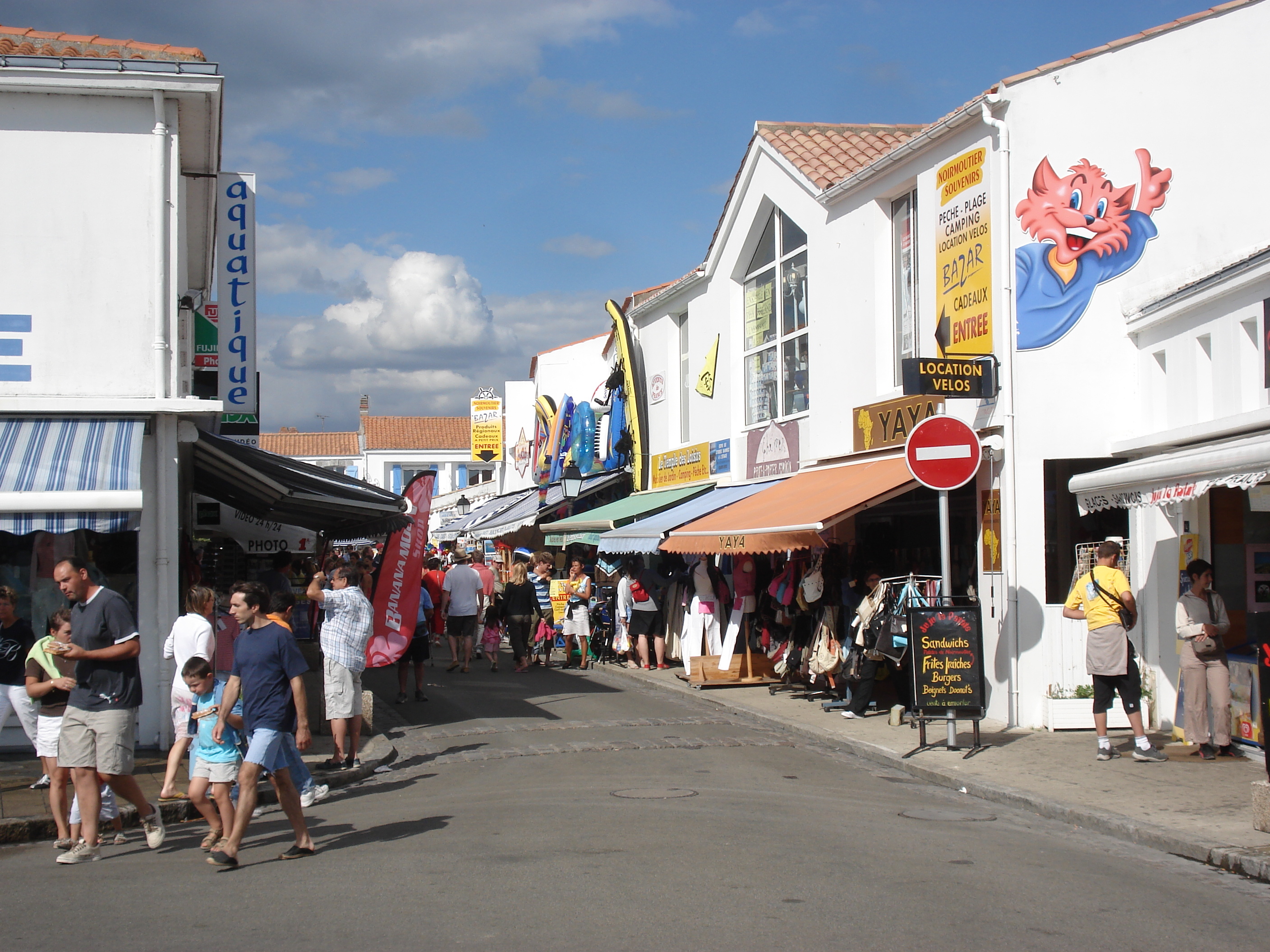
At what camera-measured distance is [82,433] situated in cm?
A: 1000

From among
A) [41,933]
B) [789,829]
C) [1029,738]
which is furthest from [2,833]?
[1029,738]

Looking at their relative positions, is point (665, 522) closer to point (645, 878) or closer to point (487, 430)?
point (645, 878)

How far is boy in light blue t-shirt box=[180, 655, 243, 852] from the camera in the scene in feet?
22.6

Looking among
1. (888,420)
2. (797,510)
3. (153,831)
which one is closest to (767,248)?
(888,420)

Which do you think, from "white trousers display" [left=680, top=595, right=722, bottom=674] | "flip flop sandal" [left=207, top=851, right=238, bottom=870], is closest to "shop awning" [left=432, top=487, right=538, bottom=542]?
"white trousers display" [left=680, top=595, right=722, bottom=674]

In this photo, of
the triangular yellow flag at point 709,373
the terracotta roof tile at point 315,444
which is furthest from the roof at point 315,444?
the triangular yellow flag at point 709,373

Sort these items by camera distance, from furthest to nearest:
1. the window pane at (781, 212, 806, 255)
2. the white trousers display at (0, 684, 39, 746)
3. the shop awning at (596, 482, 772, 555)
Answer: the window pane at (781, 212, 806, 255)
the shop awning at (596, 482, 772, 555)
the white trousers display at (0, 684, 39, 746)

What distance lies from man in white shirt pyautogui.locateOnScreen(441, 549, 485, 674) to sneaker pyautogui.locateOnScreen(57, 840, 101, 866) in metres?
10.7

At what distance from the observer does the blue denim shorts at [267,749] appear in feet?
21.8

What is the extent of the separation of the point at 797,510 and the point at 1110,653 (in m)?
3.81

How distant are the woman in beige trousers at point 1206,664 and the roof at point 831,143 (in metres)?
8.20

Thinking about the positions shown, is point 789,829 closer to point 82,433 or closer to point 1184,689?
point 1184,689

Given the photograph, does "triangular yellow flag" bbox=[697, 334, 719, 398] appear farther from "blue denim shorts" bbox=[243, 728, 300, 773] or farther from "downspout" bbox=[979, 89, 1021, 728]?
"blue denim shorts" bbox=[243, 728, 300, 773]

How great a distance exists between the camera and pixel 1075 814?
7.88 m
